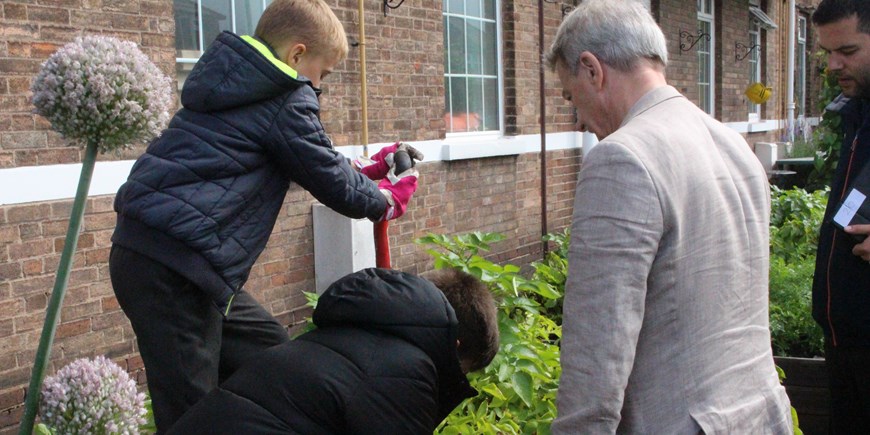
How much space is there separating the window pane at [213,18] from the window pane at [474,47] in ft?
9.33

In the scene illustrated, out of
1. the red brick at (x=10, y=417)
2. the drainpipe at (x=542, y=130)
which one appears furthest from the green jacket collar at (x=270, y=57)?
the drainpipe at (x=542, y=130)

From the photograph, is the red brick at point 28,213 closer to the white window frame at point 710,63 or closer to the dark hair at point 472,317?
the dark hair at point 472,317

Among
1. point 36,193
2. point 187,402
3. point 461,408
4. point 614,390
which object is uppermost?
point 36,193

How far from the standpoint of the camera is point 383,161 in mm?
3203

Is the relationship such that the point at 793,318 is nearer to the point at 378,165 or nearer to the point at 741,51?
the point at 378,165

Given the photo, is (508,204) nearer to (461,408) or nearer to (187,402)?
(461,408)

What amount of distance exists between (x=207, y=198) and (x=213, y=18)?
11.0 ft

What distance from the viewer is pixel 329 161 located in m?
2.74

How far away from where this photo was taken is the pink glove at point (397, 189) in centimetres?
303

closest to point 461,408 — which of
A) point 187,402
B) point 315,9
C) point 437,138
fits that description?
point 187,402

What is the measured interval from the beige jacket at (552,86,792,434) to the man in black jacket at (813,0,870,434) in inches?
46.9

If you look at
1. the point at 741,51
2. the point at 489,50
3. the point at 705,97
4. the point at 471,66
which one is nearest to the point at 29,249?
the point at 471,66

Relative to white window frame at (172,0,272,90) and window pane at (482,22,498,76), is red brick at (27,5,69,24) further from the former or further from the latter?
window pane at (482,22,498,76)

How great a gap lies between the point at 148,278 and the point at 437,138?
16.3 feet
